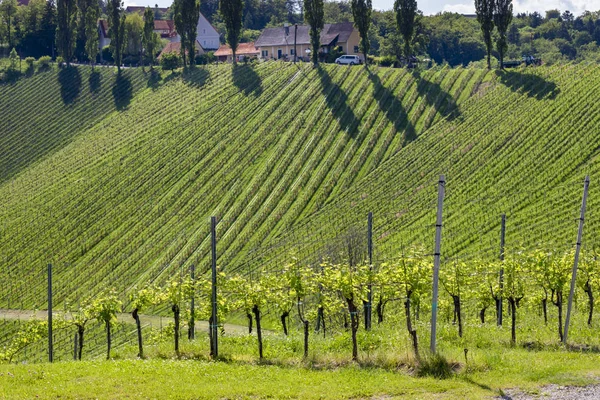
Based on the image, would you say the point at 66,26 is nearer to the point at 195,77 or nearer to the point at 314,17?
the point at 195,77

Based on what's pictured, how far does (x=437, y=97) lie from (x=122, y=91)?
51.4m

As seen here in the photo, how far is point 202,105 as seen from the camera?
315 feet

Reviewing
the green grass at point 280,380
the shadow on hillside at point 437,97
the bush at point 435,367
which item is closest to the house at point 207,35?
the shadow on hillside at point 437,97

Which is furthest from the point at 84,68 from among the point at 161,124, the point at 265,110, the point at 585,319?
the point at 585,319

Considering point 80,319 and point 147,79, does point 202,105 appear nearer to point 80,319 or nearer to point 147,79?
point 147,79

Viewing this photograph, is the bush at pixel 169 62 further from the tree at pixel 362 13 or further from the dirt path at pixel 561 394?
the dirt path at pixel 561 394

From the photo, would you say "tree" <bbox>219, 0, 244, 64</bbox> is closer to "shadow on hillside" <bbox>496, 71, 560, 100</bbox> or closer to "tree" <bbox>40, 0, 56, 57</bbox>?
"shadow on hillside" <bbox>496, 71, 560, 100</bbox>

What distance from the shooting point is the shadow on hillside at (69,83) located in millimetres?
117125

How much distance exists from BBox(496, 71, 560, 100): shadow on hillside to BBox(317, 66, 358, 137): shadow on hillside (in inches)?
608

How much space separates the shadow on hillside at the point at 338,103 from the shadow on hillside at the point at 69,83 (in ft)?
140

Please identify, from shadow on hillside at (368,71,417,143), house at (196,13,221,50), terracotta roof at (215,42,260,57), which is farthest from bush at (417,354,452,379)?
house at (196,13,221,50)

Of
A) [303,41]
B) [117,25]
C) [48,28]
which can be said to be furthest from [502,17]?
[48,28]

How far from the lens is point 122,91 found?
113 m

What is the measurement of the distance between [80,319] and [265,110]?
55657mm
